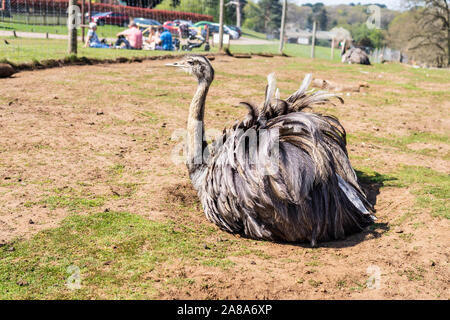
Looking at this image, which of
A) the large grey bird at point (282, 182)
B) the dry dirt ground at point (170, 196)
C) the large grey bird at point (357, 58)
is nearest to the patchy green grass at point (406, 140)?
the dry dirt ground at point (170, 196)

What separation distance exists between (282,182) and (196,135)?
136 cm

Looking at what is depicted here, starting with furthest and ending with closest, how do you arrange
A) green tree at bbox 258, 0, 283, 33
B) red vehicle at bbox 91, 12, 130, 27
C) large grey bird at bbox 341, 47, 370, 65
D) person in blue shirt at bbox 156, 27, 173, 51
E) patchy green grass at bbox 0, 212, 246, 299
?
green tree at bbox 258, 0, 283, 33
red vehicle at bbox 91, 12, 130, 27
large grey bird at bbox 341, 47, 370, 65
person in blue shirt at bbox 156, 27, 173, 51
patchy green grass at bbox 0, 212, 246, 299

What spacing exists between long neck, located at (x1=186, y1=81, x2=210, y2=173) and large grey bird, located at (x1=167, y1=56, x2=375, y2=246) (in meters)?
0.20

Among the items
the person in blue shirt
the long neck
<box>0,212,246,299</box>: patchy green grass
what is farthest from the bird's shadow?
the person in blue shirt

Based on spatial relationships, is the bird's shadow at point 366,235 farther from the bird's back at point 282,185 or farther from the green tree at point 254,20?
the green tree at point 254,20

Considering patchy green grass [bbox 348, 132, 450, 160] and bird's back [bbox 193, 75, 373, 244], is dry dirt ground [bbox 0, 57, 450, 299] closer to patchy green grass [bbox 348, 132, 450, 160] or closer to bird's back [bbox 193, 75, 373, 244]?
patchy green grass [bbox 348, 132, 450, 160]

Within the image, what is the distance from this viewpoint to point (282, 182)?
445 centimetres

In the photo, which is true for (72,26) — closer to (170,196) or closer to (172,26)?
(170,196)

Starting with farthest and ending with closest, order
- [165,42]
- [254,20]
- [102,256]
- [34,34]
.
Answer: [254,20] < [165,42] < [34,34] < [102,256]

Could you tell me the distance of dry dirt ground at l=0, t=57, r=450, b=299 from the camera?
11.9ft

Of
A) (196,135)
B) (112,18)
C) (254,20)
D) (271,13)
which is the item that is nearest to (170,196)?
(196,135)

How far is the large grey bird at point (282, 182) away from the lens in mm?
4480

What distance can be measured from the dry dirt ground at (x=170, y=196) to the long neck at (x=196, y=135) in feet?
1.55

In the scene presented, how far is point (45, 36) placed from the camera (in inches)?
770
